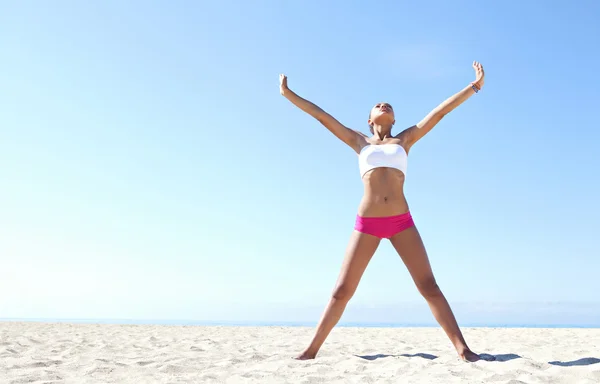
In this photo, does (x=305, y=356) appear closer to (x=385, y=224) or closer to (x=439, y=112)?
(x=385, y=224)

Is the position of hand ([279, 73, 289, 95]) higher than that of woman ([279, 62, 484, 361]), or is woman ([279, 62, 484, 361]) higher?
hand ([279, 73, 289, 95])

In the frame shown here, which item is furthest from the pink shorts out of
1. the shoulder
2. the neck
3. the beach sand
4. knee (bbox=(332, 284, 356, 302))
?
the beach sand

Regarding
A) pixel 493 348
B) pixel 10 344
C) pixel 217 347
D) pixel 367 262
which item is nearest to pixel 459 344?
pixel 367 262

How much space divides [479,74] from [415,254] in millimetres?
1986

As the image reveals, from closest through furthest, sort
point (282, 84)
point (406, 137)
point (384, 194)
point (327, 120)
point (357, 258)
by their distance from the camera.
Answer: point (384, 194) → point (357, 258) → point (406, 137) → point (327, 120) → point (282, 84)

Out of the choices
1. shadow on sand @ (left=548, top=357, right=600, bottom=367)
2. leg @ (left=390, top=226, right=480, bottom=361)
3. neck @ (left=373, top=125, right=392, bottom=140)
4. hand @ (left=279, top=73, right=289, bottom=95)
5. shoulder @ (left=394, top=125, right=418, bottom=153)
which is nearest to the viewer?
shadow on sand @ (left=548, top=357, right=600, bottom=367)

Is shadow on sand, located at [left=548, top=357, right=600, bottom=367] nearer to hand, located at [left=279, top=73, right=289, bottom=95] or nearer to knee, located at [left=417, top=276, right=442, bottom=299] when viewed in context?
knee, located at [left=417, top=276, right=442, bottom=299]

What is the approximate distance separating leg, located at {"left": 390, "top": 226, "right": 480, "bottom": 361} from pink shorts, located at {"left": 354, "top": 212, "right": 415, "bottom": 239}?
0.06 meters

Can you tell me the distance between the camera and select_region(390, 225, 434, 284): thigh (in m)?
4.98

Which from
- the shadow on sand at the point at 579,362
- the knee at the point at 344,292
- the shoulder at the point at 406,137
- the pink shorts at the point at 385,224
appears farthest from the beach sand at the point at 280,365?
the shoulder at the point at 406,137

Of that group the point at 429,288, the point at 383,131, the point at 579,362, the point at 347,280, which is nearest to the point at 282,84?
the point at 383,131

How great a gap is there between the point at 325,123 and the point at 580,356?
3.46m

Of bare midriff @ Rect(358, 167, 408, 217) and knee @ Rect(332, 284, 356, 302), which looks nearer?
bare midriff @ Rect(358, 167, 408, 217)

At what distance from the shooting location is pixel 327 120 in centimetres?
550
